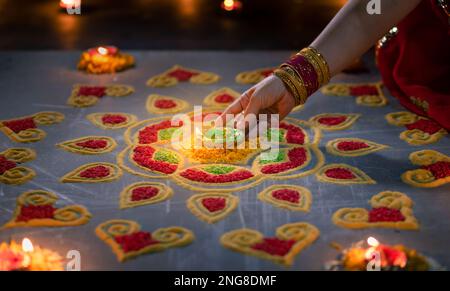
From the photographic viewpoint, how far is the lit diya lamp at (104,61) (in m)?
3.35

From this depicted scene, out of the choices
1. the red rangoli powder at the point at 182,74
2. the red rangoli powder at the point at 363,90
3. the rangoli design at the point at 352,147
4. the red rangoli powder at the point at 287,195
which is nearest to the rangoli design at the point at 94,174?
the red rangoli powder at the point at 287,195

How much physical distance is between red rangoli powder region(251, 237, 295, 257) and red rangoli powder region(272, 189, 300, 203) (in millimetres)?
236

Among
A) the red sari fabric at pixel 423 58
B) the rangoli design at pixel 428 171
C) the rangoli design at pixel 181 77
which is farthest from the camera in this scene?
the rangoli design at pixel 181 77

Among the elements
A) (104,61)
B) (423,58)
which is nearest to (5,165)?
(104,61)

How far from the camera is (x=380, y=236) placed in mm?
2051

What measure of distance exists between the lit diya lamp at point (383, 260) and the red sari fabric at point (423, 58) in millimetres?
1039

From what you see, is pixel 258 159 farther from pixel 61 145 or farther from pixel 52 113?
pixel 52 113

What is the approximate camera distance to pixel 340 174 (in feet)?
7.84

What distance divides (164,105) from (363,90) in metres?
0.87

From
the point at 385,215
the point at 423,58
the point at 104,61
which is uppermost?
the point at 104,61

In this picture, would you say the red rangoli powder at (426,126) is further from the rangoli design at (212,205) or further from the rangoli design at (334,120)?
the rangoli design at (212,205)

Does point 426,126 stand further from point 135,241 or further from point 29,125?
point 29,125

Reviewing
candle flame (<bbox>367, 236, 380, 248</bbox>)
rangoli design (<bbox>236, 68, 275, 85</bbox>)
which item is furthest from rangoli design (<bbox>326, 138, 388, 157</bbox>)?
rangoli design (<bbox>236, 68, 275, 85</bbox>)
